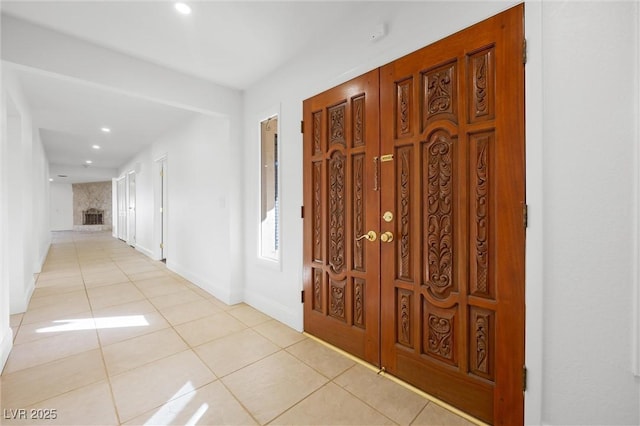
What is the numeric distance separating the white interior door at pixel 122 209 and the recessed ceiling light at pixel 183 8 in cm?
882

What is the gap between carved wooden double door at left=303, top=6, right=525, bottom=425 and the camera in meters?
1.40

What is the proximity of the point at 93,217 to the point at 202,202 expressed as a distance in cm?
1525

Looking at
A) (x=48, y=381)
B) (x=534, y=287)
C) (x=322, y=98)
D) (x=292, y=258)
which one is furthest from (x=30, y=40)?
(x=534, y=287)

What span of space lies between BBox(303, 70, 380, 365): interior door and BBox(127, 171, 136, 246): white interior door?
7.46 metres

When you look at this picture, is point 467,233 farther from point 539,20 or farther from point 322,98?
point 322,98

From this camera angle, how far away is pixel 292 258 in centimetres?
271

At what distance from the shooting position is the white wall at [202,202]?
344 cm

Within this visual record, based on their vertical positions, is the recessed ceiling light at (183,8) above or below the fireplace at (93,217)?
above

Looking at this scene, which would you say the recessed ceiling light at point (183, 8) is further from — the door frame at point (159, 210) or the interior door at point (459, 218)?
the door frame at point (159, 210)

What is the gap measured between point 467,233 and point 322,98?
1.66 m

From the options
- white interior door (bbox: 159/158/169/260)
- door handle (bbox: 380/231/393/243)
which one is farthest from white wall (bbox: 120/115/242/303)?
door handle (bbox: 380/231/393/243)

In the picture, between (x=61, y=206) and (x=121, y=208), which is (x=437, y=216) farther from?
(x=61, y=206)

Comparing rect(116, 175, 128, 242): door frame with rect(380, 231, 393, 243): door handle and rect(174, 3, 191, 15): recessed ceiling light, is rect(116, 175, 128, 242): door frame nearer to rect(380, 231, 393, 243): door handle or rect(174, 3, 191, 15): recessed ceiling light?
rect(174, 3, 191, 15): recessed ceiling light

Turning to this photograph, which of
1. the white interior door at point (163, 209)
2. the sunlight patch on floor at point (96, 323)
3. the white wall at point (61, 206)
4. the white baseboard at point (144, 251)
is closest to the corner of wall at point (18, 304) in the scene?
the sunlight patch on floor at point (96, 323)
